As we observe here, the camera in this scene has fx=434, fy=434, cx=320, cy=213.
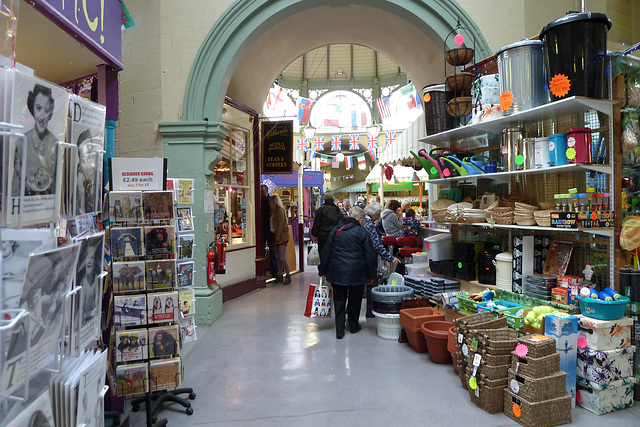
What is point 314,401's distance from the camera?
3391 millimetres

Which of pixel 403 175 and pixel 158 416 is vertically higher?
pixel 403 175

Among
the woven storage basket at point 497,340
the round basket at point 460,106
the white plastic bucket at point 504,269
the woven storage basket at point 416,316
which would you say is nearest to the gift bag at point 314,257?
the woven storage basket at point 416,316

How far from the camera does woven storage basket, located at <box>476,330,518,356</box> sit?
3.15m

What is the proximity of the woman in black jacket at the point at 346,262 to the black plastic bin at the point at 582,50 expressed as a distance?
2.59 metres

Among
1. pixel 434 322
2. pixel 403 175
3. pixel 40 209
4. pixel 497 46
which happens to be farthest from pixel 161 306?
pixel 403 175

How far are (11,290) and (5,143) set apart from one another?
1.30 ft

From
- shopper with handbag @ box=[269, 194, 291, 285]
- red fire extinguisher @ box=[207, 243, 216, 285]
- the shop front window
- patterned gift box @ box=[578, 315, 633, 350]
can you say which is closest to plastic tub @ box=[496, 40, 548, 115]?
patterned gift box @ box=[578, 315, 633, 350]

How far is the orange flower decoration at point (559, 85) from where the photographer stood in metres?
3.22

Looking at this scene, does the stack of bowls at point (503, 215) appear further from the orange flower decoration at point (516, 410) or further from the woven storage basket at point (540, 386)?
the orange flower decoration at point (516, 410)

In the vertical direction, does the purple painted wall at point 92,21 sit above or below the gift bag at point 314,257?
above

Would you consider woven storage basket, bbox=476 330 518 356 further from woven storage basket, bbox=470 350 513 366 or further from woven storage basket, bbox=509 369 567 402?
woven storage basket, bbox=509 369 567 402

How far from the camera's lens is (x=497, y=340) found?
3.21 metres

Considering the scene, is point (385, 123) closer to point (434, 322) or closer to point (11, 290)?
point (434, 322)

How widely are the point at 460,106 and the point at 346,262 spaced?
2.08 meters
